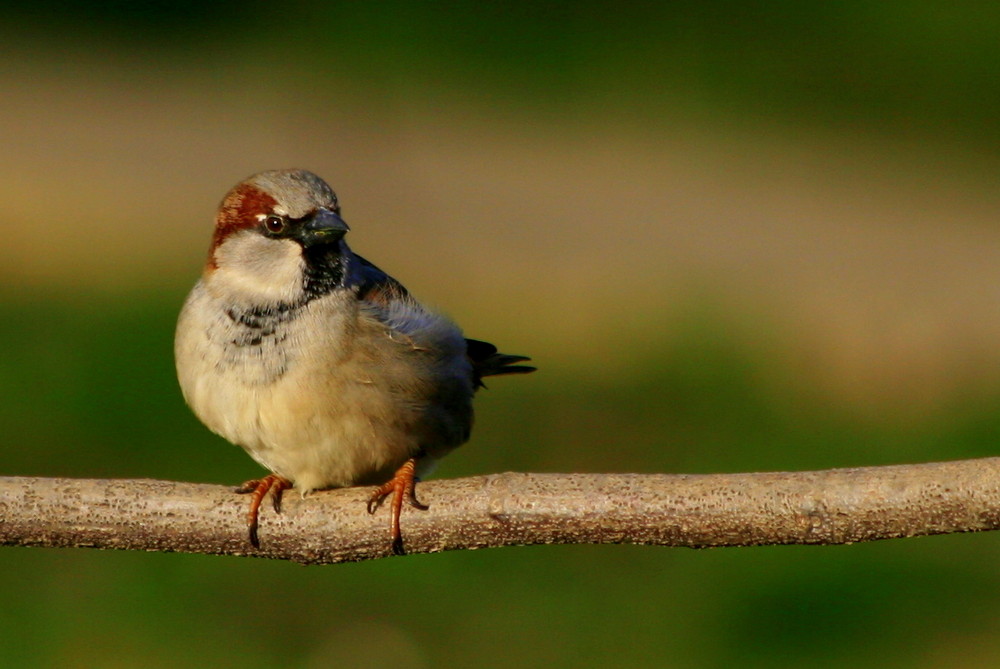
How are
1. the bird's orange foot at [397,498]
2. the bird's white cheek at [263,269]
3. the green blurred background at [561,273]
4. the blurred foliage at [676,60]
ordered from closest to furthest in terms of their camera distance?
the bird's orange foot at [397,498] < the bird's white cheek at [263,269] < the green blurred background at [561,273] < the blurred foliage at [676,60]

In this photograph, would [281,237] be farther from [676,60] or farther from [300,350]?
[676,60]

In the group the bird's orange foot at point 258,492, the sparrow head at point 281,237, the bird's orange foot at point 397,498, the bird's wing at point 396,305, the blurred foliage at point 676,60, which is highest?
the blurred foliage at point 676,60

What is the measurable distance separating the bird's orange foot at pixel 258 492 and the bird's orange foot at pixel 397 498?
222mm

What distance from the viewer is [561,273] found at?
882 centimetres

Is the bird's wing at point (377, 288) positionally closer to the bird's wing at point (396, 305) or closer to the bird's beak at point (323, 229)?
the bird's wing at point (396, 305)

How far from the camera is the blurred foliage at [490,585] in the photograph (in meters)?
5.30

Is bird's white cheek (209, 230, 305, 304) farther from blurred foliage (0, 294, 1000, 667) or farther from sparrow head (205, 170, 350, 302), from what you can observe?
blurred foliage (0, 294, 1000, 667)

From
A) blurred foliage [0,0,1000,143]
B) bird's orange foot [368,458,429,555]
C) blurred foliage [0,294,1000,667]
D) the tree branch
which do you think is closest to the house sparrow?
bird's orange foot [368,458,429,555]

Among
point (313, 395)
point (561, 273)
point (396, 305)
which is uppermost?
point (396, 305)

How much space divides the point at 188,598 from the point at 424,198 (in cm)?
517

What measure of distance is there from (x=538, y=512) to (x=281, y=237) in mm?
1124

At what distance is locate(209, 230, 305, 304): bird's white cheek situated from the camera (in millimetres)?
3867

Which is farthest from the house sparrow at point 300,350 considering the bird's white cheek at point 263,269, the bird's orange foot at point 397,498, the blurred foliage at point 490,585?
the blurred foliage at point 490,585

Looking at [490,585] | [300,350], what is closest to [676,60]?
[490,585]
